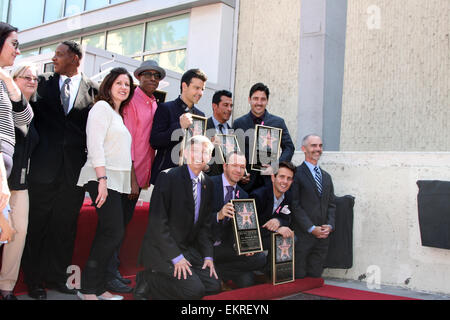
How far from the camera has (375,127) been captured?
8484 millimetres

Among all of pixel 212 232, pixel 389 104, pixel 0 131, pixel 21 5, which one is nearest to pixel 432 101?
pixel 389 104

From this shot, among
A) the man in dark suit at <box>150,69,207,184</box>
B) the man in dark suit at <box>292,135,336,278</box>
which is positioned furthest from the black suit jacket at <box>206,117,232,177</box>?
the man in dark suit at <box>292,135,336,278</box>

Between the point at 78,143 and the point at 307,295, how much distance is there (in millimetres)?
2552

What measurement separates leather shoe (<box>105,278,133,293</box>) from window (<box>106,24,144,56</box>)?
8425 millimetres

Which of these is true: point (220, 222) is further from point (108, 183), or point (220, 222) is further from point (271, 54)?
point (271, 54)

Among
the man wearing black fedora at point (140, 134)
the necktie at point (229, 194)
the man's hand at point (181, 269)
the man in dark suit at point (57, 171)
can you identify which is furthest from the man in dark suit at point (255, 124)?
the man in dark suit at point (57, 171)

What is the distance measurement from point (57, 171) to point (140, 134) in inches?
35.7

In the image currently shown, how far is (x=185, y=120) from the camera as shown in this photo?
12.5 ft

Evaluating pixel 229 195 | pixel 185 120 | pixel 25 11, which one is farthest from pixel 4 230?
pixel 25 11

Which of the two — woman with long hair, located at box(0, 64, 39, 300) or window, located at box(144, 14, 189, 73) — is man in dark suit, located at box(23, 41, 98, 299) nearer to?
woman with long hair, located at box(0, 64, 39, 300)

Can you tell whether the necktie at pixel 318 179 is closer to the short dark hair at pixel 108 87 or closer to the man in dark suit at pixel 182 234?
the man in dark suit at pixel 182 234

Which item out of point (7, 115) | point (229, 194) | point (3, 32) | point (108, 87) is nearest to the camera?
point (7, 115)

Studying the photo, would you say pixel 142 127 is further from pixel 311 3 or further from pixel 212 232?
pixel 311 3

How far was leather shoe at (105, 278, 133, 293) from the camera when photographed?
138 inches
